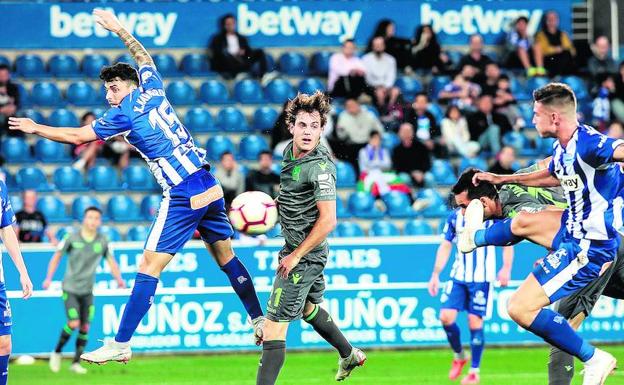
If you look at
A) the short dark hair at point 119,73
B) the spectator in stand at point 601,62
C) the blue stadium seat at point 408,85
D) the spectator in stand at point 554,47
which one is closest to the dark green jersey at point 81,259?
the short dark hair at point 119,73

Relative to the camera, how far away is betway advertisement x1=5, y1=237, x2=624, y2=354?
14.8 m

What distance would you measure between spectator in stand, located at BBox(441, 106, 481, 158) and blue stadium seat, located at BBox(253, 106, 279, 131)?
2707 mm

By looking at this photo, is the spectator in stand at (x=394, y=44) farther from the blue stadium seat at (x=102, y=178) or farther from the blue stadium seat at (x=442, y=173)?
the blue stadium seat at (x=102, y=178)

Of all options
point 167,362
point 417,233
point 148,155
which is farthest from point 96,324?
point 148,155

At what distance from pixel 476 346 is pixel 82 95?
856cm

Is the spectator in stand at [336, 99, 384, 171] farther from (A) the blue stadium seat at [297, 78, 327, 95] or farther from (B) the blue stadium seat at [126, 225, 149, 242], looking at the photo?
(B) the blue stadium seat at [126, 225, 149, 242]

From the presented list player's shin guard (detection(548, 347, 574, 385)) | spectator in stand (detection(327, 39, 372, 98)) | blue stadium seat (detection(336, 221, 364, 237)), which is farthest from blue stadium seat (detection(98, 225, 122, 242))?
player's shin guard (detection(548, 347, 574, 385))

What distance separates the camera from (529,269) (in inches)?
611

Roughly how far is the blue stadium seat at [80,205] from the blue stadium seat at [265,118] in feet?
10.6

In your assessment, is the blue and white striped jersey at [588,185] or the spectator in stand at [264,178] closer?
the blue and white striped jersey at [588,185]

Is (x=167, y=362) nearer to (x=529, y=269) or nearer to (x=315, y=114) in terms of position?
(x=529, y=269)

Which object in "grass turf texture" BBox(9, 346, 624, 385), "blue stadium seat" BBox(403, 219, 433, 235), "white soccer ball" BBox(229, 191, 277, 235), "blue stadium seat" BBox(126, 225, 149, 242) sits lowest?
"grass turf texture" BBox(9, 346, 624, 385)

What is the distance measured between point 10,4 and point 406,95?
668 cm

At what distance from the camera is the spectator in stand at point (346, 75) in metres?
18.7
